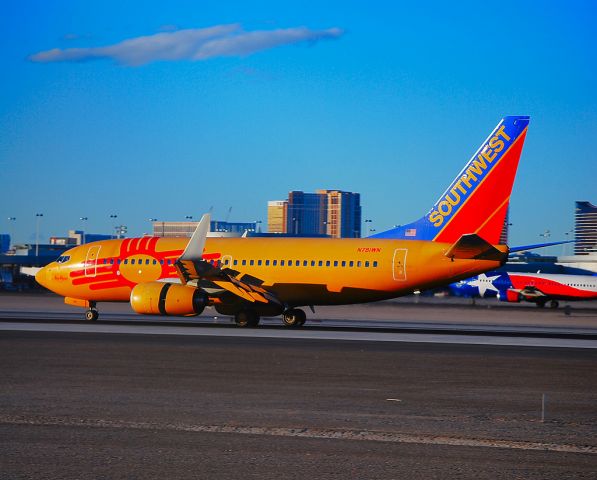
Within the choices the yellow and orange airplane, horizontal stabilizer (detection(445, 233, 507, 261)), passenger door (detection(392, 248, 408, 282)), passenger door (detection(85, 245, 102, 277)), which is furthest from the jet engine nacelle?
horizontal stabilizer (detection(445, 233, 507, 261))

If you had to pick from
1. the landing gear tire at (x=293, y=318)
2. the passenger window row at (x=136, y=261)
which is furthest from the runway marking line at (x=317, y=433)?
the passenger window row at (x=136, y=261)

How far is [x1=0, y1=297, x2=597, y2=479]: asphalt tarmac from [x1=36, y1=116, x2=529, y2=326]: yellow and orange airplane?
10342 millimetres

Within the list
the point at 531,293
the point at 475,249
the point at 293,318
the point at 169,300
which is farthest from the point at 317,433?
the point at 531,293

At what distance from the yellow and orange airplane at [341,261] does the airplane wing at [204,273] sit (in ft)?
0.15

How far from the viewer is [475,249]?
38.9 metres

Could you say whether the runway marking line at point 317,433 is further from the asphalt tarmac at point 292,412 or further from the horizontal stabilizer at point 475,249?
the horizontal stabilizer at point 475,249

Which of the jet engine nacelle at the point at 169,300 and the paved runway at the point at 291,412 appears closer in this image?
the paved runway at the point at 291,412

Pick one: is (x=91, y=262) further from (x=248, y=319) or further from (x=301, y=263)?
(x=301, y=263)

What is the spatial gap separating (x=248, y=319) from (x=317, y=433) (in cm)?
2753

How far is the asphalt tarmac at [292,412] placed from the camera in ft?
41.0

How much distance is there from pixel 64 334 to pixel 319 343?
31.7 feet

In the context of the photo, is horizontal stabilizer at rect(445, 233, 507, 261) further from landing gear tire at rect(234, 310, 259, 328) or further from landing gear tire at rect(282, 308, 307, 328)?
landing gear tire at rect(234, 310, 259, 328)

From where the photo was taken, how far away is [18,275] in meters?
142

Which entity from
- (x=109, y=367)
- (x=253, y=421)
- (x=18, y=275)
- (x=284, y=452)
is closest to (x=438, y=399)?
(x=253, y=421)
